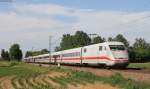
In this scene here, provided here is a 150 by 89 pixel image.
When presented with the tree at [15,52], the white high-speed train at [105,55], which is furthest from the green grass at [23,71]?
the tree at [15,52]

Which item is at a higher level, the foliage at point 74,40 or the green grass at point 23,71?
the foliage at point 74,40

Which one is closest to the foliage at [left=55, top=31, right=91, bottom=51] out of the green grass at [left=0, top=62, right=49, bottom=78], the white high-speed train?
the green grass at [left=0, top=62, right=49, bottom=78]

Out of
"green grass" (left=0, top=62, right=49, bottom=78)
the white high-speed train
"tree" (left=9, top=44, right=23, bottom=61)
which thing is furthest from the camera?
"tree" (left=9, top=44, right=23, bottom=61)

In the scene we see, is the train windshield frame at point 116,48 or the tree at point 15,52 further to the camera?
the tree at point 15,52

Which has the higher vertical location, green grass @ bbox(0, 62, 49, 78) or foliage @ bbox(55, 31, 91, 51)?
foliage @ bbox(55, 31, 91, 51)

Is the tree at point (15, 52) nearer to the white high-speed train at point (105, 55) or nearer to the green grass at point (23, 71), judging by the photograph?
the green grass at point (23, 71)

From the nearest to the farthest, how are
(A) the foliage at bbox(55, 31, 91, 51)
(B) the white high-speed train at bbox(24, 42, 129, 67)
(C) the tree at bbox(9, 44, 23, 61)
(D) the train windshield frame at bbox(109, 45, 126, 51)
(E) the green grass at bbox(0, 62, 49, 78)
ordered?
(B) the white high-speed train at bbox(24, 42, 129, 67), (D) the train windshield frame at bbox(109, 45, 126, 51), (E) the green grass at bbox(0, 62, 49, 78), (A) the foliage at bbox(55, 31, 91, 51), (C) the tree at bbox(9, 44, 23, 61)

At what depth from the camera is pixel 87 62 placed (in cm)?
5128

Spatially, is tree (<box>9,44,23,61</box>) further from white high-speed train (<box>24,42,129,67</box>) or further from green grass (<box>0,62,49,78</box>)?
white high-speed train (<box>24,42,129,67</box>)

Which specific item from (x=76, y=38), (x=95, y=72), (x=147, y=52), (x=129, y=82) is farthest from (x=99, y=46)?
(x=76, y=38)

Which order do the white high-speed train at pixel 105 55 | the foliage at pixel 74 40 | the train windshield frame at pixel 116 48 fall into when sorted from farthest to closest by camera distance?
the foliage at pixel 74 40, the train windshield frame at pixel 116 48, the white high-speed train at pixel 105 55

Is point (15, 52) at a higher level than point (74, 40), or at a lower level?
lower

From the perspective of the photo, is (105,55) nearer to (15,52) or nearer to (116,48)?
→ (116,48)

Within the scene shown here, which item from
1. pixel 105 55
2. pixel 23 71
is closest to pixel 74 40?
pixel 23 71
